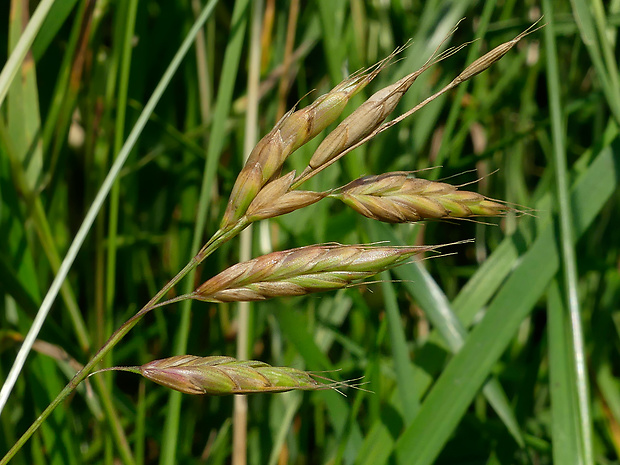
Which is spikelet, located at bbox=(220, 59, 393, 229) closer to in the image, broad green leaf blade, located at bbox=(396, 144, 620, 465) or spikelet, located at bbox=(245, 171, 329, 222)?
spikelet, located at bbox=(245, 171, 329, 222)

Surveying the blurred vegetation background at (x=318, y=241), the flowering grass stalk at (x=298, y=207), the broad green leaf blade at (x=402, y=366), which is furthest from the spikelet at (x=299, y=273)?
the broad green leaf blade at (x=402, y=366)

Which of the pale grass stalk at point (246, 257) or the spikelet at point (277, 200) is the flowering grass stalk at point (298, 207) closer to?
the spikelet at point (277, 200)

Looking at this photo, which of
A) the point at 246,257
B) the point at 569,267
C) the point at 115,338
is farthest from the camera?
the point at 246,257

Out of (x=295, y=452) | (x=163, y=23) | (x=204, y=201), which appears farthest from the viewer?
(x=163, y=23)

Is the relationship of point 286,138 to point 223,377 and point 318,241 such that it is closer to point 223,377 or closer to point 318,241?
point 223,377

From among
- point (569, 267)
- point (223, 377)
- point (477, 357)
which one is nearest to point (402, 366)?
point (477, 357)

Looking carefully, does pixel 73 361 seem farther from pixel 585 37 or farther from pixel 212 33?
pixel 585 37

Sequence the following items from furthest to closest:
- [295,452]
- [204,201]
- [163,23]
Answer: [163,23]
[295,452]
[204,201]

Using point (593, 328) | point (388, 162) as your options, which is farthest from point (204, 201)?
point (593, 328)
